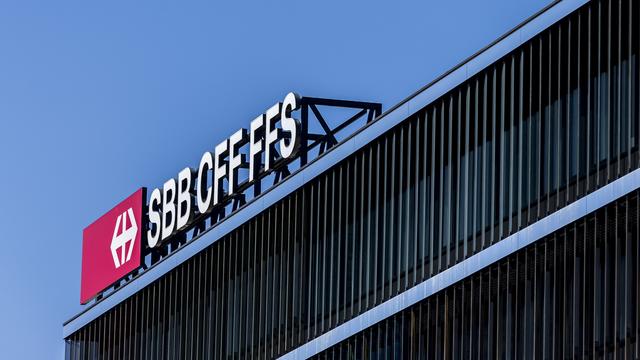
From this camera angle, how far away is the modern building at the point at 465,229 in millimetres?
69500

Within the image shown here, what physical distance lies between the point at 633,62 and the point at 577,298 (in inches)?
301

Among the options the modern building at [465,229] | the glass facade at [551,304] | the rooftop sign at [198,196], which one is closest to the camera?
the glass facade at [551,304]

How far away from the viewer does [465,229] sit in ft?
260

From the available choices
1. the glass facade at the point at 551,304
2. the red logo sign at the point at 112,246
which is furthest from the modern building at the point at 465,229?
the red logo sign at the point at 112,246

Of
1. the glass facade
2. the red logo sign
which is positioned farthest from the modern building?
the red logo sign

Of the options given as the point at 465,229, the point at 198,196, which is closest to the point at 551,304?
the point at 465,229

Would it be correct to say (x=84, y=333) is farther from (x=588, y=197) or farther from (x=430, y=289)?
(x=588, y=197)

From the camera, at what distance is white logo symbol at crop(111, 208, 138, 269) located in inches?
4336

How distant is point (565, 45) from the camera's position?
2849 inches

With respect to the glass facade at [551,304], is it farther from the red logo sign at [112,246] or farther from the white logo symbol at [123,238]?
the white logo symbol at [123,238]

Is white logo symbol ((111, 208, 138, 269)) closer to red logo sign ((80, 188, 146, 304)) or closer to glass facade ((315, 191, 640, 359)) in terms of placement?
red logo sign ((80, 188, 146, 304))

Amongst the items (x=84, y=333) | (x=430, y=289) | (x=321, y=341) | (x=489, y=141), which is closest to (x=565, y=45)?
(x=489, y=141)

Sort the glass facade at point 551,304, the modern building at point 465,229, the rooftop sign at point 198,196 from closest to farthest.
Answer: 1. the glass facade at point 551,304
2. the modern building at point 465,229
3. the rooftop sign at point 198,196

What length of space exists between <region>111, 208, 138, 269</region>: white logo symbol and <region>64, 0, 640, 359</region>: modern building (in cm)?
671
